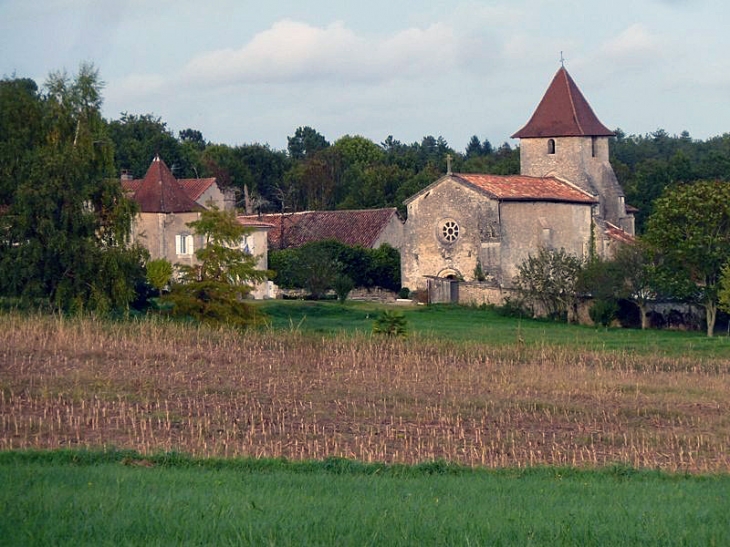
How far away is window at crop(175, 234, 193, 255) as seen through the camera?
55.9m

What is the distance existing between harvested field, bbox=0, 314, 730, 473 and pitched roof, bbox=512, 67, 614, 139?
3021cm

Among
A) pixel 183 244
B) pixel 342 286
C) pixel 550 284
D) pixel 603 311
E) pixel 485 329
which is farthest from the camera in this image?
pixel 183 244

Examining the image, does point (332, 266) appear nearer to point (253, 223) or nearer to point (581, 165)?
point (253, 223)

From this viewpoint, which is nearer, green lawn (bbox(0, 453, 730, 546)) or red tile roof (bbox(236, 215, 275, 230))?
green lawn (bbox(0, 453, 730, 546))

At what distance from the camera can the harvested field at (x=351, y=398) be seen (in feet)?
53.0

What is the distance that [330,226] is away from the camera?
64.9 m

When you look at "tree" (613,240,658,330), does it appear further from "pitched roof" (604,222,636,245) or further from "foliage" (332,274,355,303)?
"foliage" (332,274,355,303)

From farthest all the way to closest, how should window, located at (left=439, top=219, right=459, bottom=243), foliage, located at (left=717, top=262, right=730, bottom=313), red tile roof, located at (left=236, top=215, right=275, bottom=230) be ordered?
red tile roof, located at (left=236, top=215, right=275, bottom=230)
window, located at (left=439, top=219, right=459, bottom=243)
foliage, located at (left=717, top=262, right=730, bottom=313)

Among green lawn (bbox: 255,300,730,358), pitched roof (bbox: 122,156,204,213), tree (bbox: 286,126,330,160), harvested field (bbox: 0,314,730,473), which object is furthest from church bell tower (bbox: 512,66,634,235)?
tree (bbox: 286,126,330,160)

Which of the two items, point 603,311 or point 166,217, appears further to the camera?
point 166,217

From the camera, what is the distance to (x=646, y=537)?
841 centimetres

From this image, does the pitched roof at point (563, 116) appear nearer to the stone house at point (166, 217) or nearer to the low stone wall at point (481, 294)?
the low stone wall at point (481, 294)

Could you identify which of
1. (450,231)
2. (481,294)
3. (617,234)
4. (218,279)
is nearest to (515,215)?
(450,231)

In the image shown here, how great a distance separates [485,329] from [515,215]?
1464cm
